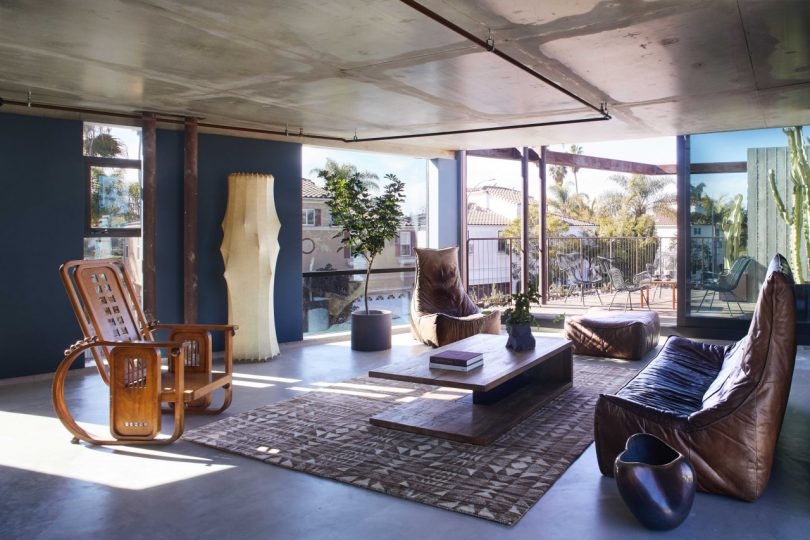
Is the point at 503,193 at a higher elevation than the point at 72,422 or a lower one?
higher

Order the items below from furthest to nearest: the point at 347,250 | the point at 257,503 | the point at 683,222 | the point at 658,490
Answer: the point at 347,250 → the point at 683,222 → the point at 257,503 → the point at 658,490

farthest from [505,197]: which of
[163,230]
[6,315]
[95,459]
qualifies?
[95,459]

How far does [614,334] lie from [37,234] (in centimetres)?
550

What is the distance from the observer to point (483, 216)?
1908 centimetres

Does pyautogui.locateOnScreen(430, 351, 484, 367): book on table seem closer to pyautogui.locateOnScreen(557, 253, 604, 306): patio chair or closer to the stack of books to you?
the stack of books

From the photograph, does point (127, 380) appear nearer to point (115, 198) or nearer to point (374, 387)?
point (374, 387)

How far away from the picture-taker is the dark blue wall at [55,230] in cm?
540

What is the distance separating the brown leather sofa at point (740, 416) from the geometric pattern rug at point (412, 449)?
51 cm

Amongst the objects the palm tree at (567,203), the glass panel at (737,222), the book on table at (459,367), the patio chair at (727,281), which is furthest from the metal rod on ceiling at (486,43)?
the palm tree at (567,203)

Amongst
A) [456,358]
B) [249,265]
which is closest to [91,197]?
[249,265]

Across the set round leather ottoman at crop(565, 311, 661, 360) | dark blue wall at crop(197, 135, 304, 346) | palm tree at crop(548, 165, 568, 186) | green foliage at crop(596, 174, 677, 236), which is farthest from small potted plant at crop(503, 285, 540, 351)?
palm tree at crop(548, 165, 568, 186)

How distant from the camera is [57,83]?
186 inches

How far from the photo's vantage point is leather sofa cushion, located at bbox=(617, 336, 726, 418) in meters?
3.19

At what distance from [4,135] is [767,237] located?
7855mm
